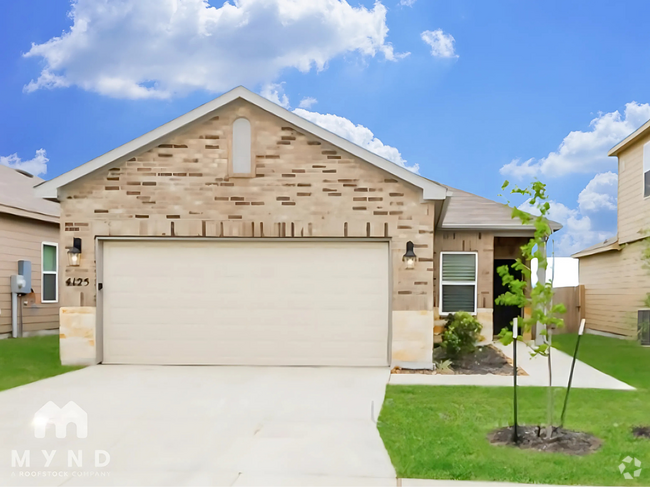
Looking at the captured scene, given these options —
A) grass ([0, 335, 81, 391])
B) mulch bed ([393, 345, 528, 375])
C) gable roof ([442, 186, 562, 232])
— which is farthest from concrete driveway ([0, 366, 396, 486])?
gable roof ([442, 186, 562, 232])

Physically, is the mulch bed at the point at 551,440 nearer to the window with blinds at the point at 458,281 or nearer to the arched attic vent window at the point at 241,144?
the arched attic vent window at the point at 241,144

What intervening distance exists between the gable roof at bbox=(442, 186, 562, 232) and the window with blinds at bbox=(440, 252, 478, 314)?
74 cm

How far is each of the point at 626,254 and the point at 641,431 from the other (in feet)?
41.9

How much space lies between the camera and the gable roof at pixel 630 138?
55.2ft

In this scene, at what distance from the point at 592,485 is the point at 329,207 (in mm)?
7150

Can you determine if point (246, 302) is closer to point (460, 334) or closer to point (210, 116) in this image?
point (210, 116)

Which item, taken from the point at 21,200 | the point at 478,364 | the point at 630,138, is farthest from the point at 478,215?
the point at 21,200

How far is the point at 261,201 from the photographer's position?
11484 millimetres

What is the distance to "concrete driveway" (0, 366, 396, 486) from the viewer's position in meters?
5.41

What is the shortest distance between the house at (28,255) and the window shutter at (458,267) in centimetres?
1155

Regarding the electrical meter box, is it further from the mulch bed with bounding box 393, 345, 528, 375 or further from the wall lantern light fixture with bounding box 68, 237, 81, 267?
the mulch bed with bounding box 393, 345, 528, 375

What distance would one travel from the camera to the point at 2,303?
16.7 meters

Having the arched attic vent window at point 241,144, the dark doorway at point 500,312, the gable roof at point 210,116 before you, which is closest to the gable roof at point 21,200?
the gable roof at point 210,116

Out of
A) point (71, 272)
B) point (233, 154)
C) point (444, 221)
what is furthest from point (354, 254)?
point (71, 272)
